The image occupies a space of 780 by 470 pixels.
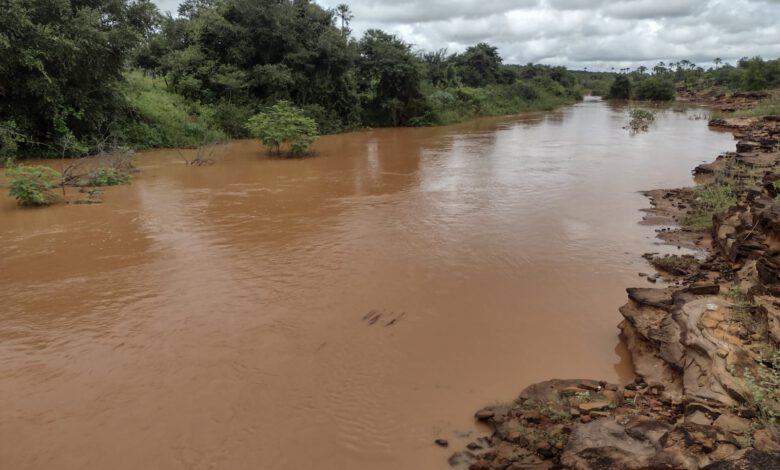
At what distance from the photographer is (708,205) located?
9.70 m

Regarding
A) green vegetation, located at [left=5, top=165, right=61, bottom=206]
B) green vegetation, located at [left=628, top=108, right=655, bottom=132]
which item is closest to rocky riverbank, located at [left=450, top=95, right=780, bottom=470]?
green vegetation, located at [left=5, top=165, right=61, bottom=206]

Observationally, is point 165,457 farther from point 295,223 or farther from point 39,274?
point 295,223

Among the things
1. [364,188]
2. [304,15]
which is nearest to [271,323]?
[364,188]

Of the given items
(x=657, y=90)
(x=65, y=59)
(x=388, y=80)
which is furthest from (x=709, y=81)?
(x=65, y=59)

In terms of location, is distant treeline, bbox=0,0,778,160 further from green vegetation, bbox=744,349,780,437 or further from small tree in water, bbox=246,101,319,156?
green vegetation, bbox=744,349,780,437

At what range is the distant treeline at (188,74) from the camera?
1380 centimetres

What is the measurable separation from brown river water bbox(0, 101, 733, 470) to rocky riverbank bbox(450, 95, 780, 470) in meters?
0.32

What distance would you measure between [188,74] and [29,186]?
13.1 meters

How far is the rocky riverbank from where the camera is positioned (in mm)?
2961

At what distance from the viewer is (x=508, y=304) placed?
→ 6.06 meters

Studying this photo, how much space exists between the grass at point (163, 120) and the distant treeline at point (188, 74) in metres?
0.05

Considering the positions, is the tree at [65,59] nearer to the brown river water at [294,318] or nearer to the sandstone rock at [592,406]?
the brown river water at [294,318]

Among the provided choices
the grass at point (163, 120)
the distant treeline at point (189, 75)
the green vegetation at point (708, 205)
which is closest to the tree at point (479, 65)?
the distant treeline at point (189, 75)

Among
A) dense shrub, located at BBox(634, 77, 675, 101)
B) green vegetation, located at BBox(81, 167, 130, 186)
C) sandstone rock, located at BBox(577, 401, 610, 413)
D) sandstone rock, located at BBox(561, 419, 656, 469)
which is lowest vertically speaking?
sandstone rock, located at BBox(577, 401, 610, 413)
